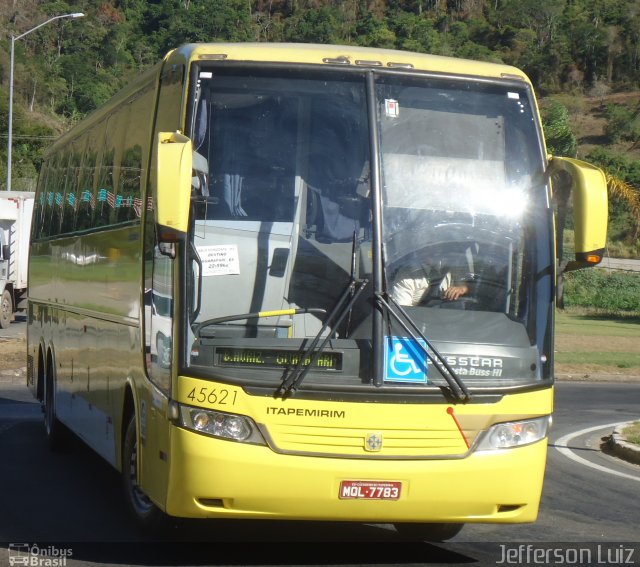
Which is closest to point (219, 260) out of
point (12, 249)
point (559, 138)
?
point (12, 249)

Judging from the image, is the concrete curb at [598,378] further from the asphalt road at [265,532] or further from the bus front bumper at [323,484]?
the bus front bumper at [323,484]

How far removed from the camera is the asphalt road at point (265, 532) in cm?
778

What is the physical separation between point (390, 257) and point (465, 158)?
0.89 meters

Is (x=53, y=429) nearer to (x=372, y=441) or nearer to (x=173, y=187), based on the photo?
(x=372, y=441)

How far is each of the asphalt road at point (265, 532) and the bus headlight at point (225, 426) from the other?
3.15ft

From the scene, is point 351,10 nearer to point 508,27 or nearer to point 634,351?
point 508,27

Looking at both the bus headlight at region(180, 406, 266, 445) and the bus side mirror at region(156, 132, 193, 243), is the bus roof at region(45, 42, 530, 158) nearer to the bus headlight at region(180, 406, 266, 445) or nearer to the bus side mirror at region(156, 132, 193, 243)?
the bus side mirror at region(156, 132, 193, 243)

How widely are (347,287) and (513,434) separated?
52.2 inches

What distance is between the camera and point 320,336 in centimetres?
712

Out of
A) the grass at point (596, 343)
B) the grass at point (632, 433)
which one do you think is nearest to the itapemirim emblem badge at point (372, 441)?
the grass at point (632, 433)

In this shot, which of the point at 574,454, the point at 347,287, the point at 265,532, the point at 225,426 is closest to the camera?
the point at 225,426

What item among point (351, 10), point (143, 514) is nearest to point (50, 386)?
point (143, 514)

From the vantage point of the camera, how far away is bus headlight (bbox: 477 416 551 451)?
7.28m

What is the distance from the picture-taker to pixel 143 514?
8102mm
